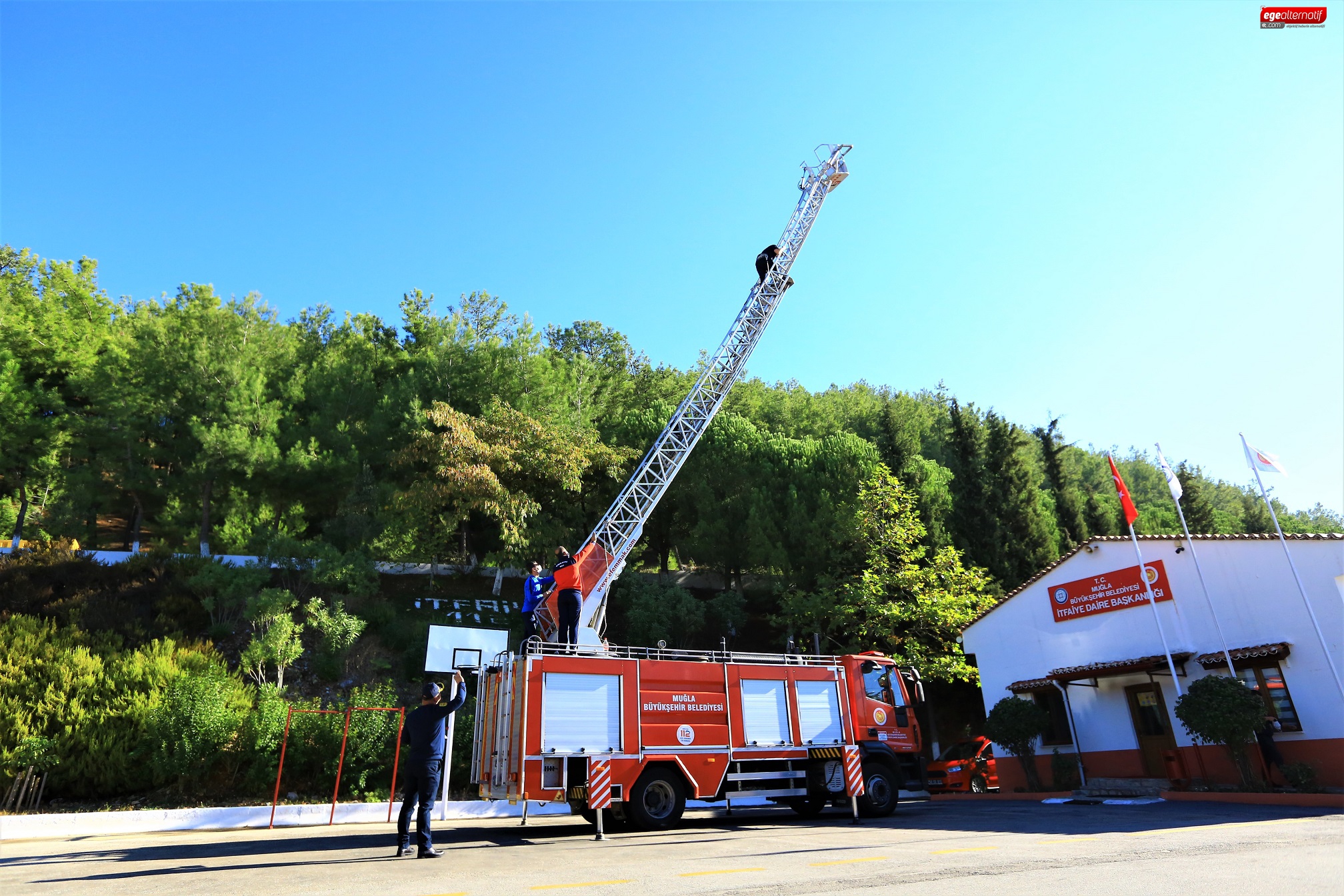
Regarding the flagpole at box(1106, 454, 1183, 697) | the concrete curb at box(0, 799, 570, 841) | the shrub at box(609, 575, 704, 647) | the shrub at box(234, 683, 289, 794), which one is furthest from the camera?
the shrub at box(609, 575, 704, 647)

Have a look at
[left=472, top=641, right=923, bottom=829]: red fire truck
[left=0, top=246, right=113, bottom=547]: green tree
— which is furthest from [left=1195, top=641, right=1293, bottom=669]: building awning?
[left=0, top=246, right=113, bottom=547]: green tree

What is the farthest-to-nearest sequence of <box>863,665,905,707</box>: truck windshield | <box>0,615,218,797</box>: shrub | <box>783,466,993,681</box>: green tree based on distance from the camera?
<box>783,466,993,681</box>: green tree
<box>0,615,218,797</box>: shrub
<box>863,665,905,707</box>: truck windshield

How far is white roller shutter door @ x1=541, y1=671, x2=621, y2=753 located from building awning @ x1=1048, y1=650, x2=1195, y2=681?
479 inches

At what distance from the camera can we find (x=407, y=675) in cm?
2153

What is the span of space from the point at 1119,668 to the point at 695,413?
1255 centimetres

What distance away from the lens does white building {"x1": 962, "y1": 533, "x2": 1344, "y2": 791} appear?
47.9 feet

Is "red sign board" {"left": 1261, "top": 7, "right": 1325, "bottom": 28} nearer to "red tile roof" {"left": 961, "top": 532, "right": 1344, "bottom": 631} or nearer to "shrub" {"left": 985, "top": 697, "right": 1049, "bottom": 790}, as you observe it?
"red tile roof" {"left": 961, "top": 532, "right": 1344, "bottom": 631}

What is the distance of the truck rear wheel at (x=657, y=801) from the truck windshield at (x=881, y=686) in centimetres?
451

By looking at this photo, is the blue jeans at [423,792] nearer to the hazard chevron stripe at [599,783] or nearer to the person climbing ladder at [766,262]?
the hazard chevron stripe at [599,783]

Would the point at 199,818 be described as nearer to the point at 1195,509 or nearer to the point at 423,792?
the point at 423,792

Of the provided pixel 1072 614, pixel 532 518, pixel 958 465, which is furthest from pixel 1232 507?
pixel 532 518

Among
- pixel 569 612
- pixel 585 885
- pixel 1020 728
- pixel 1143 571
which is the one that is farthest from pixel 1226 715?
pixel 585 885

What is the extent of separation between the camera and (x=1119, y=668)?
16.6 meters

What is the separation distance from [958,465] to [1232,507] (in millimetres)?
53182
